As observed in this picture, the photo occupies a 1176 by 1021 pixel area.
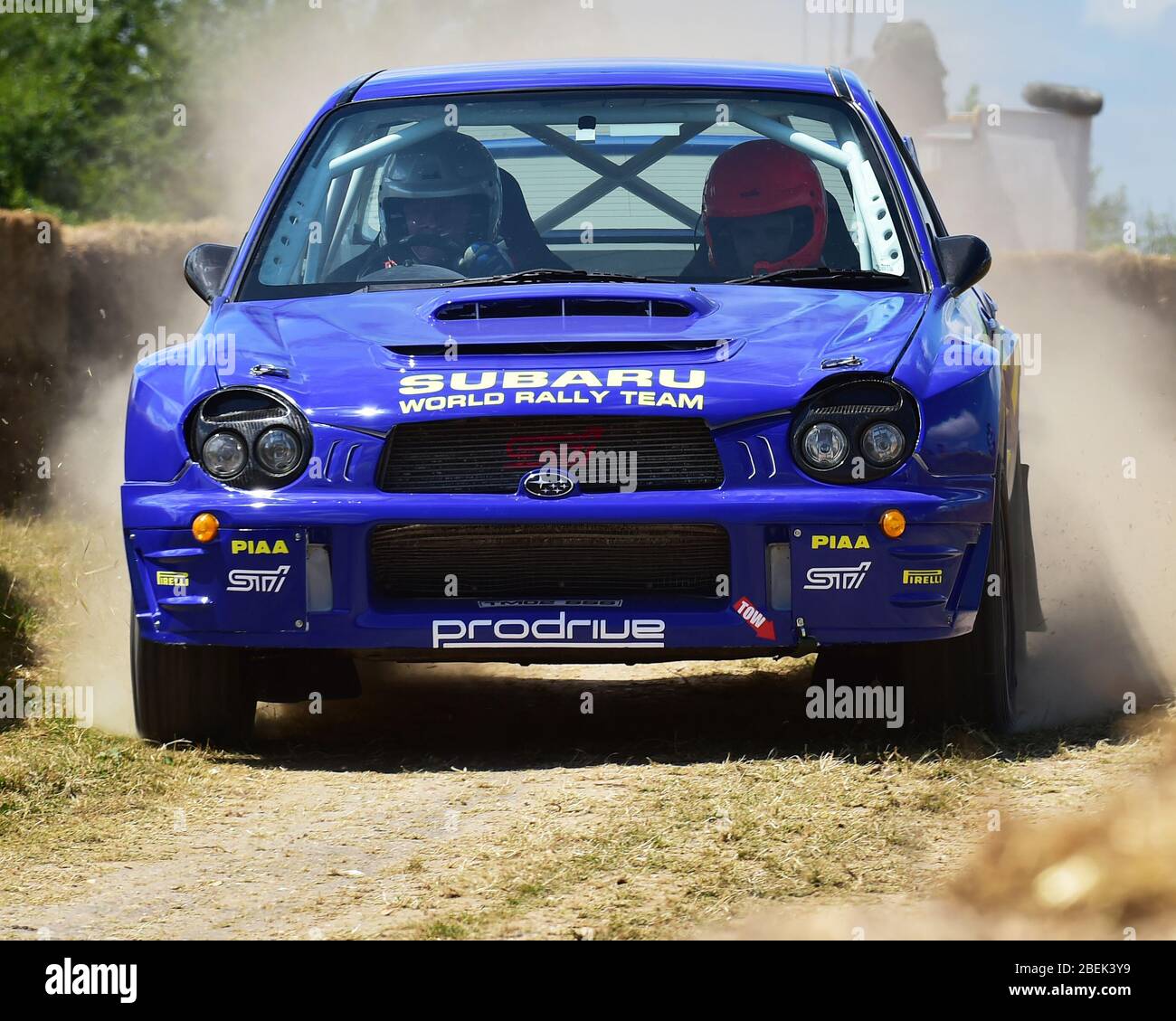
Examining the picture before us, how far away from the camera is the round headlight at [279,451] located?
4.76 metres

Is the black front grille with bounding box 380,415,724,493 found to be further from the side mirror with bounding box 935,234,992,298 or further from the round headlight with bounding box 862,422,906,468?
the side mirror with bounding box 935,234,992,298

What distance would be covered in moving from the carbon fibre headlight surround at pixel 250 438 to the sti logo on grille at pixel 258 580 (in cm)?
20

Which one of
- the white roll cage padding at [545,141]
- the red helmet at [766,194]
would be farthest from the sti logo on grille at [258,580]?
the red helmet at [766,194]

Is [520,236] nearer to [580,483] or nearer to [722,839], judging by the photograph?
[580,483]


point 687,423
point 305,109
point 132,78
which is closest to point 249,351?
point 687,423

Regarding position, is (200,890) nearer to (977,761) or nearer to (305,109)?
(977,761)

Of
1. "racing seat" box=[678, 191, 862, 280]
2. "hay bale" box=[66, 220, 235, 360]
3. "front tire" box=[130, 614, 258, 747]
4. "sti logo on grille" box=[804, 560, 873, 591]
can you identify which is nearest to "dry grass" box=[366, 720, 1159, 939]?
"sti logo on grille" box=[804, 560, 873, 591]

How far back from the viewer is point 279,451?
4773 millimetres

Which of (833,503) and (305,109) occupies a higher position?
(305,109)

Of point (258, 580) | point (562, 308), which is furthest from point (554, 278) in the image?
point (258, 580)

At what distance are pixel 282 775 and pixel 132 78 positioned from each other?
97.1 ft

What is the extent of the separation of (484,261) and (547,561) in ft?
4.18

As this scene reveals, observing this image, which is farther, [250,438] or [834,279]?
[834,279]
